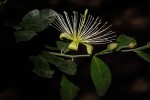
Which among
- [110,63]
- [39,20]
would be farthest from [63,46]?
[110,63]

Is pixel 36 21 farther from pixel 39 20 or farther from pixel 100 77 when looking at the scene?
pixel 100 77

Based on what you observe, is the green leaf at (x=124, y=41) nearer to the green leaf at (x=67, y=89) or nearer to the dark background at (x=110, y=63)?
the green leaf at (x=67, y=89)

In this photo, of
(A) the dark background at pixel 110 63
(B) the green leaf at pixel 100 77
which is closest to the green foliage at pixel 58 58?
(B) the green leaf at pixel 100 77

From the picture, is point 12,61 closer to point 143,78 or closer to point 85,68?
point 85,68

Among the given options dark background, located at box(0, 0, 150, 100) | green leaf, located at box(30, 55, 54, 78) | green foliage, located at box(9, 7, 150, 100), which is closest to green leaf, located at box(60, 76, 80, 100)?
green foliage, located at box(9, 7, 150, 100)

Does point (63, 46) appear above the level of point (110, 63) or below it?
above

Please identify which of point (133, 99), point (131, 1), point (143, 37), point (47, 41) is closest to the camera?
Result: point (47, 41)

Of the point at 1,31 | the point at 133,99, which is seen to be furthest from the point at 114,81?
the point at 1,31
